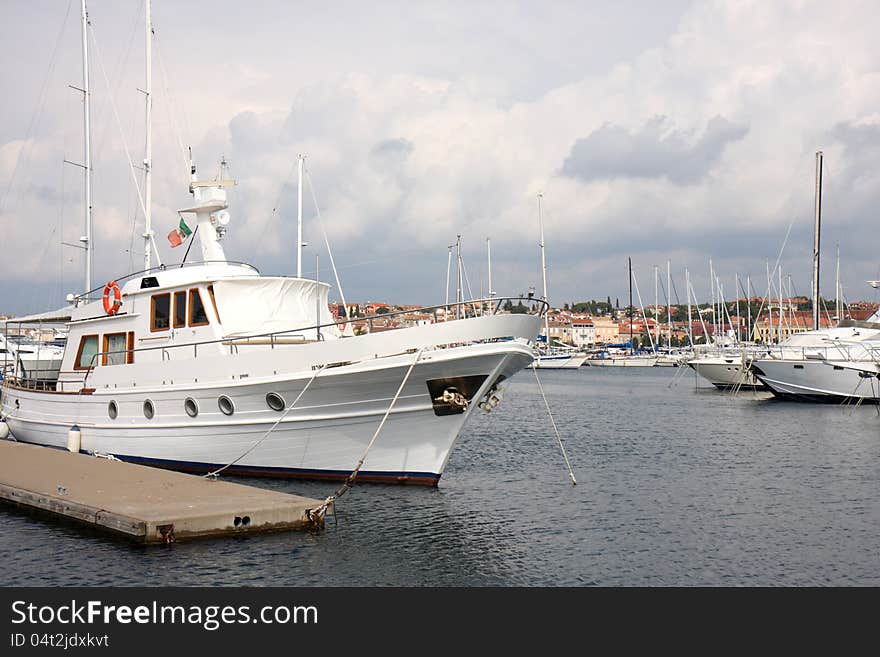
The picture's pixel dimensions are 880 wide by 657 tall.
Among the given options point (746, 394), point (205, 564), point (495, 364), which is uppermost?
point (495, 364)

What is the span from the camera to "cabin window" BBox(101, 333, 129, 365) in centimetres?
2100

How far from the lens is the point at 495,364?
55.6 ft

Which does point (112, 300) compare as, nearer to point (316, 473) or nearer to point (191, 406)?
point (191, 406)

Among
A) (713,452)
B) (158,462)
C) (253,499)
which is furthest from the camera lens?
(713,452)

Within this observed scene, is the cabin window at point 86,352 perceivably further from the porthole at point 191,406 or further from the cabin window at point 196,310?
the porthole at point 191,406

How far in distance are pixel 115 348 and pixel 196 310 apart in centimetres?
299

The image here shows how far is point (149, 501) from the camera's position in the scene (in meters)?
14.6

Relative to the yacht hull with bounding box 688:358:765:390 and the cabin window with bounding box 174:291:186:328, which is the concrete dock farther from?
the yacht hull with bounding box 688:358:765:390

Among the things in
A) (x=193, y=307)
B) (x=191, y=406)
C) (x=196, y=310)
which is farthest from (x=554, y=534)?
(x=193, y=307)

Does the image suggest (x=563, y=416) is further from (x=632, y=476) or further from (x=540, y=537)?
(x=540, y=537)

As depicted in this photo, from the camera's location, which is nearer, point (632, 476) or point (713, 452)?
point (632, 476)

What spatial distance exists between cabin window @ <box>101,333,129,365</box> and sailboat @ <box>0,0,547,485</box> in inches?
1.6
